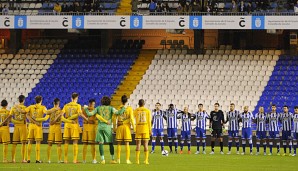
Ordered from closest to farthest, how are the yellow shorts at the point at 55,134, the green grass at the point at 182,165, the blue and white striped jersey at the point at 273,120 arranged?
the green grass at the point at 182,165 < the yellow shorts at the point at 55,134 < the blue and white striped jersey at the point at 273,120

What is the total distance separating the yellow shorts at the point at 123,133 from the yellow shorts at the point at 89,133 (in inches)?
31.1

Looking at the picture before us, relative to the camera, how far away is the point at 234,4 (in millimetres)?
43031

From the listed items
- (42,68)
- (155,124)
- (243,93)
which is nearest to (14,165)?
(155,124)

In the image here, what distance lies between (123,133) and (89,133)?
1.10 meters

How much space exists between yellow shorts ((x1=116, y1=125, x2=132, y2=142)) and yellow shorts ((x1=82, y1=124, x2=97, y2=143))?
31.1 inches

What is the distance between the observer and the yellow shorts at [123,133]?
2366cm

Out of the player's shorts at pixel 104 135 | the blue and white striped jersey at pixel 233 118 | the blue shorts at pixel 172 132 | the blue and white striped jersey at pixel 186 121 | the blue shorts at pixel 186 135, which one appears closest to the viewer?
the player's shorts at pixel 104 135

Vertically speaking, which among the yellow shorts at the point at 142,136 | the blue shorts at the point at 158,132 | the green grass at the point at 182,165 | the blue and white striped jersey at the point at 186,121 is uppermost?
the blue and white striped jersey at the point at 186,121

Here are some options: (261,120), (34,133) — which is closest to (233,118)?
(261,120)

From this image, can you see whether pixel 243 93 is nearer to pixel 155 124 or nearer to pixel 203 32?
pixel 203 32

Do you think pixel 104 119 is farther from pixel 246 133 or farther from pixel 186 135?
pixel 246 133

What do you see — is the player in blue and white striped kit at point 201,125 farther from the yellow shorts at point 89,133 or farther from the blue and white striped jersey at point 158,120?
the yellow shorts at point 89,133

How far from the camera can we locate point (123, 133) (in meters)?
23.8

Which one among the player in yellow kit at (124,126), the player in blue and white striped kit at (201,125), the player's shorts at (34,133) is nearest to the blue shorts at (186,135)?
the player in blue and white striped kit at (201,125)
